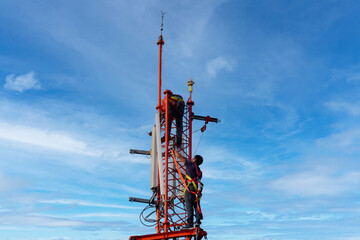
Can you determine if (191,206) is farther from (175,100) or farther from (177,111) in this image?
(175,100)

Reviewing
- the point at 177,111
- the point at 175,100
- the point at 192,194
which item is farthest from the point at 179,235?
the point at 175,100

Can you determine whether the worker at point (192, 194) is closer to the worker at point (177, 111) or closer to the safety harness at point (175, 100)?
the worker at point (177, 111)

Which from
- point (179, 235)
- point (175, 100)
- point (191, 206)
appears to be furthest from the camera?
point (175, 100)

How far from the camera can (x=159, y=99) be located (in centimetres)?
2697

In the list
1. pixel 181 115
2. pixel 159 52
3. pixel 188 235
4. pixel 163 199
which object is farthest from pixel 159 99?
pixel 188 235

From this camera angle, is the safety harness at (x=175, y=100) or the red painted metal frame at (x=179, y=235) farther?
the safety harness at (x=175, y=100)

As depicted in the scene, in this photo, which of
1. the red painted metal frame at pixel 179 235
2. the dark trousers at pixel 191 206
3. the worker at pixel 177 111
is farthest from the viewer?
the worker at pixel 177 111

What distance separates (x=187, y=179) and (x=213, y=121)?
9.13 metres

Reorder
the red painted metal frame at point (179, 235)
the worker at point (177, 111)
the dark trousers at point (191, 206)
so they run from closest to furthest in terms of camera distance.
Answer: the red painted metal frame at point (179, 235) → the dark trousers at point (191, 206) → the worker at point (177, 111)

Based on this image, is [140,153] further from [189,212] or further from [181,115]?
[189,212]

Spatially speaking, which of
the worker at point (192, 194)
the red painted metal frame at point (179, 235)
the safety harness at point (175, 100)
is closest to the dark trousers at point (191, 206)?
the worker at point (192, 194)

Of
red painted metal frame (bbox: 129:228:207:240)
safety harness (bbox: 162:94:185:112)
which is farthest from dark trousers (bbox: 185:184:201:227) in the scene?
safety harness (bbox: 162:94:185:112)

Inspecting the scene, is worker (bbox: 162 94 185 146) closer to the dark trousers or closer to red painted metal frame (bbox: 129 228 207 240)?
the dark trousers

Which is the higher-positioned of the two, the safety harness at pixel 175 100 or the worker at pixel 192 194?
the safety harness at pixel 175 100
